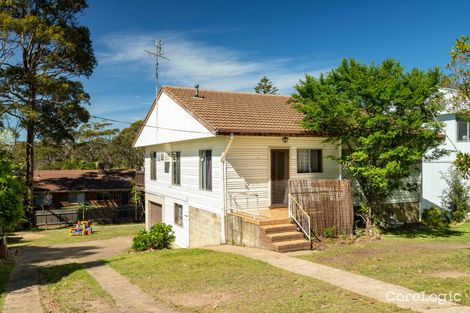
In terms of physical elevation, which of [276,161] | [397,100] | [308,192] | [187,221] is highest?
[397,100]

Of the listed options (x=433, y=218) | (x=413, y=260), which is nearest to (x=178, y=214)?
(x=433, y=218)

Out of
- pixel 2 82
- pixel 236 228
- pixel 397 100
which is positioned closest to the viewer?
pixel 397 100

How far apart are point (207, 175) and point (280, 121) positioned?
4003mm

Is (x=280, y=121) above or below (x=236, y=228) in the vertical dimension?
above

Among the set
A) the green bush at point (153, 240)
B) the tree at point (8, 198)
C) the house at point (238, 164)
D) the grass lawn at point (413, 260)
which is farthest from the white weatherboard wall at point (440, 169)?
the tree at point (8, 198)

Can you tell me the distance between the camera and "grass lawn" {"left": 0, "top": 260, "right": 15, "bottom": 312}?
29.8ft

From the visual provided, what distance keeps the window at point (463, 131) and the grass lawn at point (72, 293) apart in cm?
2040

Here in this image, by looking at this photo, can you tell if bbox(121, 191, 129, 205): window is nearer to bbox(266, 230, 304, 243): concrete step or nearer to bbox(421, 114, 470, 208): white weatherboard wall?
bbox(421, 114, 470, 208): white weatherboard wall

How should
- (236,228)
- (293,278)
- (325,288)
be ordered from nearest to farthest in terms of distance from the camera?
(325,288), (293,278), (236,228)

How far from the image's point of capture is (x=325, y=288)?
8.10m

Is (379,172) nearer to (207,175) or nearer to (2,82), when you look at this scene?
(207,175)

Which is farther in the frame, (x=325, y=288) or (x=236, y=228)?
(x=236, y=228)

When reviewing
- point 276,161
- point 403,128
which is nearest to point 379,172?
point 403,128

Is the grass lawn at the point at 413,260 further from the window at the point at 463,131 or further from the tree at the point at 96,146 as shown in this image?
the tree at the point at 96,146
